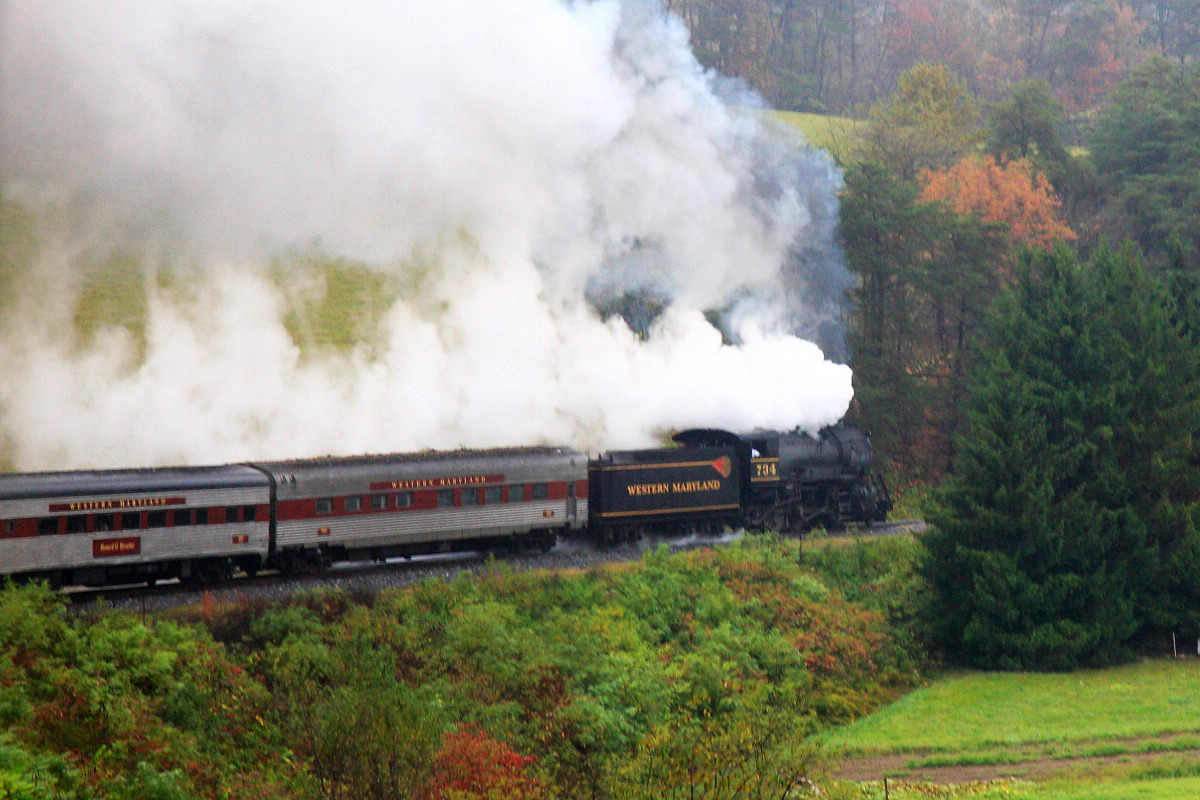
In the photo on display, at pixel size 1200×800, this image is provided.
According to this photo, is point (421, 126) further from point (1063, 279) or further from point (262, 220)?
point (1063, 279)

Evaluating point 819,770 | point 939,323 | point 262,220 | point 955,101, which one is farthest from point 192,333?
point 955,101

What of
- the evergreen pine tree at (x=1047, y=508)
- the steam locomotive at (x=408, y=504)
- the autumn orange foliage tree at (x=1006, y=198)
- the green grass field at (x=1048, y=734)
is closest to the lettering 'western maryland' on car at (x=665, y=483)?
the steam locomotive at (x=408, y=504)

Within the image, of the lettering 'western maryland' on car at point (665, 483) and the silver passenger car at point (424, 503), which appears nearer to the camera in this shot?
the silver passenger car at point (424, 503)

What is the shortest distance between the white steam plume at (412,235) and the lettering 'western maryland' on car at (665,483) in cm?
275

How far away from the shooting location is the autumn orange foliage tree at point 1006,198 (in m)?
48.8

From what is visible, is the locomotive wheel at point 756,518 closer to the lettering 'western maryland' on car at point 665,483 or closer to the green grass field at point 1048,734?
the lettering 'western maryland' on car at point 665,483

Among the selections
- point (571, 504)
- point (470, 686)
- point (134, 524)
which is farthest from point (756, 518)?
point (134, 524)

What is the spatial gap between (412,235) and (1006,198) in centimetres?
2649

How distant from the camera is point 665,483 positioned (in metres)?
30.5

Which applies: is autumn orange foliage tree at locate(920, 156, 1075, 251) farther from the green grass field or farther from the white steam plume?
the green grass field

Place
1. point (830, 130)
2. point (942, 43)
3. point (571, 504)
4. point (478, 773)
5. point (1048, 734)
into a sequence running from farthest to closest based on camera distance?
1. point (942, 43)
2. point (830, 130)
3. point (571, 504)
4. point (1048, 734)
5. point (478, 773)

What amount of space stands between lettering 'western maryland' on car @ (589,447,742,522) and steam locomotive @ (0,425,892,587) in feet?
0.12

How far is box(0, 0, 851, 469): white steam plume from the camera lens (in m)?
28.5

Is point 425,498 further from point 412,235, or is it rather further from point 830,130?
point 830,130
